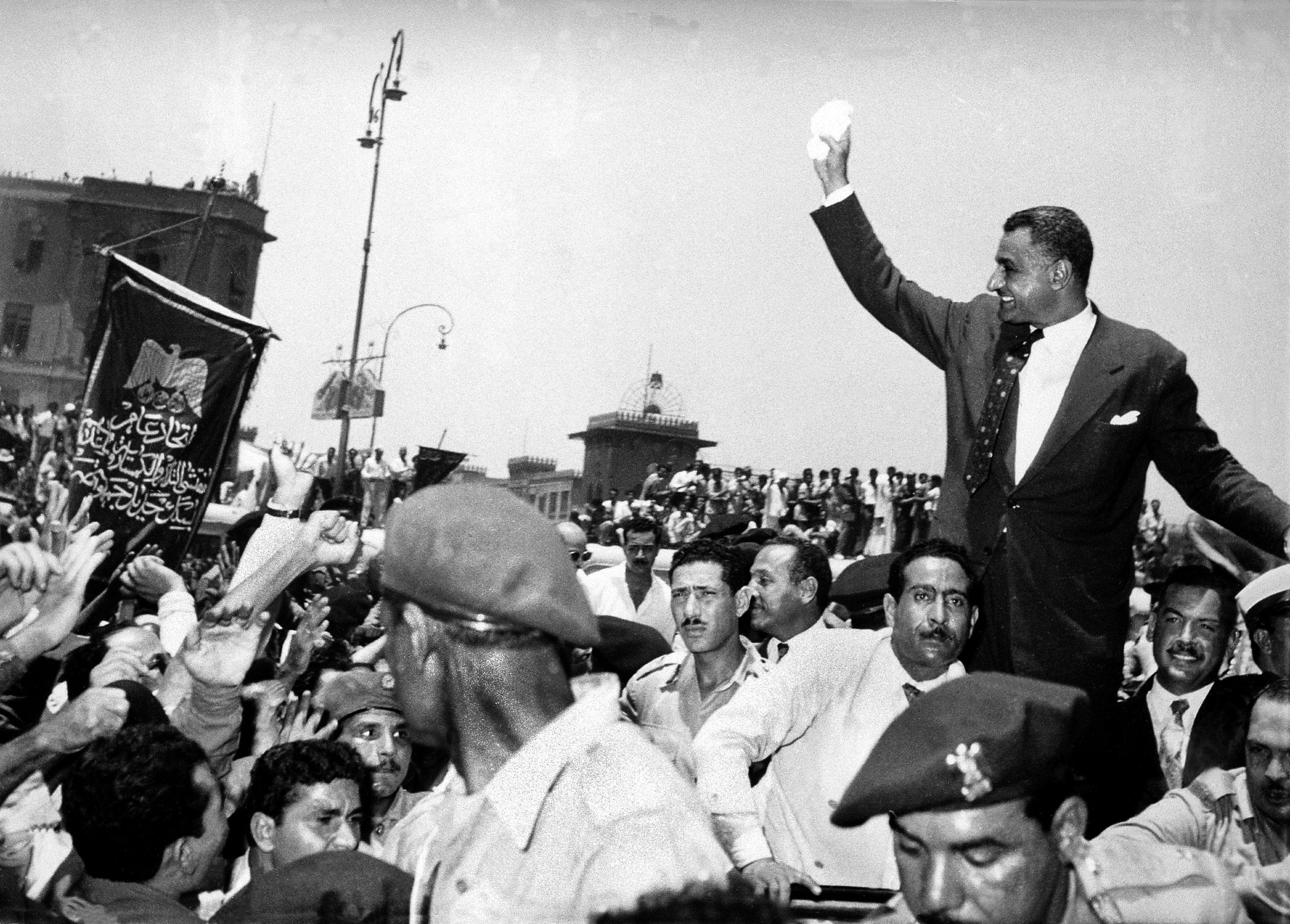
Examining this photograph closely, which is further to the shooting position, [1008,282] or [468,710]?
[1008,282]

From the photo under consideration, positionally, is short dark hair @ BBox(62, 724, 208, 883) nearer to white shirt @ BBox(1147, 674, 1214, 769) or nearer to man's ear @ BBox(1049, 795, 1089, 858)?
man's ear @ BBox(1049, 795, 1089, 858)

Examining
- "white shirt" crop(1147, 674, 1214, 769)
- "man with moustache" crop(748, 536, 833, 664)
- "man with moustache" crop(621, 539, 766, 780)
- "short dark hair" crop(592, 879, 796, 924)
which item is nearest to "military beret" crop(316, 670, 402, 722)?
"man with moustache" crop(621, 539, 766, 780)

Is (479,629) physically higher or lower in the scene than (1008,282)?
lower

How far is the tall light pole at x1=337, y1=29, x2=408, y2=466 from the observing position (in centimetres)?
536

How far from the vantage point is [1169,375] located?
3.61m

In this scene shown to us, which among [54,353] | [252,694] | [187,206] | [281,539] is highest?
[187,206]

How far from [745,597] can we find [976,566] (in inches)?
37.3

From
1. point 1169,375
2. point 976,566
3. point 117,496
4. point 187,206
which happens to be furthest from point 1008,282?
point 187,206

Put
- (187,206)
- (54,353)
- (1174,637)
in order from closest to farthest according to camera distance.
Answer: (1174,637) → (187,206) → (54,353)

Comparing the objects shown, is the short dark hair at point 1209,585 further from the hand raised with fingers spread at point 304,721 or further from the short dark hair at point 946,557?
the hand raised with fingers spread at point 304,721

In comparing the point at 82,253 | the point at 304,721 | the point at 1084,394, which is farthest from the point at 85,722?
the point at 82,253

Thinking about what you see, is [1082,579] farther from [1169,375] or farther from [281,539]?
[281,539]

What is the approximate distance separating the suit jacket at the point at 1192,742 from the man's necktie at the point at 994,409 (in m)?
0.76

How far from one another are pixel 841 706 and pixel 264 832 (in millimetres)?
1399
